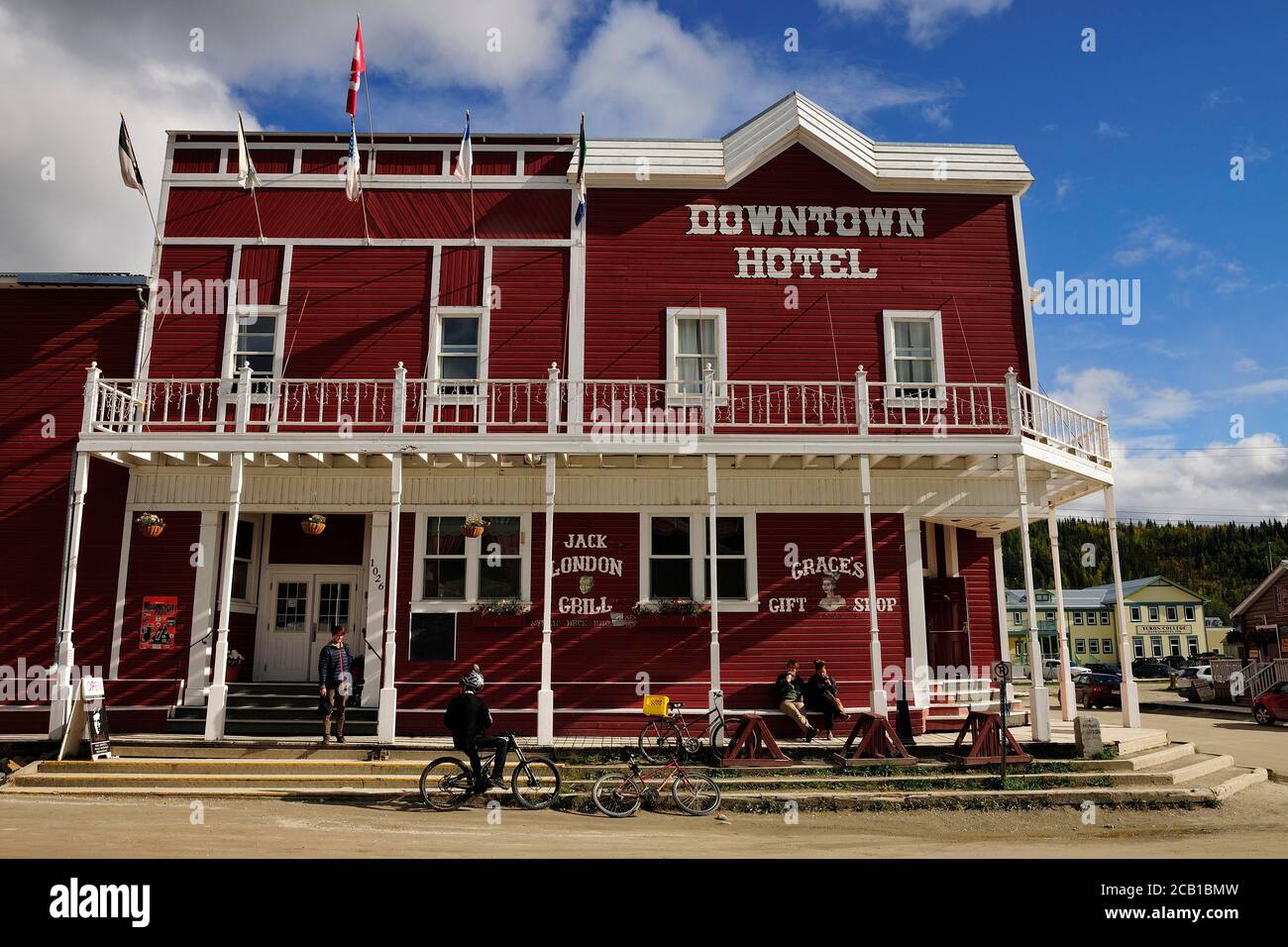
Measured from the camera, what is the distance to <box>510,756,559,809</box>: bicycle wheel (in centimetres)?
1157

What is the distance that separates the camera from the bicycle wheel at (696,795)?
451 inches

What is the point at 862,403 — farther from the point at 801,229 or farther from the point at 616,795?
the point at 616,795

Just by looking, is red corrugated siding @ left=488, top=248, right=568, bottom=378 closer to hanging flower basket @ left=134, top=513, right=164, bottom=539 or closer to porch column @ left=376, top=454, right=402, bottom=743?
porch column @ left=376, top=454, right=402, bottom=743

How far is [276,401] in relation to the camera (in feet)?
50.4

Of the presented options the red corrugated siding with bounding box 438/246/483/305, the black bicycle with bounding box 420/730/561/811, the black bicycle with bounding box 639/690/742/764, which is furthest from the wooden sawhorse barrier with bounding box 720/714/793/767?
the red corrugated siding with bounding box 438/246/483/305

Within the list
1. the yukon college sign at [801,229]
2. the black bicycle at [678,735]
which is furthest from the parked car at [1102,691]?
the black bicycle at [678,735]

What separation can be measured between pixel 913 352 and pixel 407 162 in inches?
407

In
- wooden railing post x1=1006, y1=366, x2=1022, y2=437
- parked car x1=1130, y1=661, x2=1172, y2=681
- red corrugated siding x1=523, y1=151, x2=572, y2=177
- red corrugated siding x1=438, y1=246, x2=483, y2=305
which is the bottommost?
parked car x1=1130, y1=661, x2=1172, y2=681

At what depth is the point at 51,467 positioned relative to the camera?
16.2 meters

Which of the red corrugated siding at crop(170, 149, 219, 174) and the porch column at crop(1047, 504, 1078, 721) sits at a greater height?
the red corrugated siding at crop(170, 149, 219, 174)

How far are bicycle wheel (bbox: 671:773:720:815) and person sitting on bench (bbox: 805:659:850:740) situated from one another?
11.0ft

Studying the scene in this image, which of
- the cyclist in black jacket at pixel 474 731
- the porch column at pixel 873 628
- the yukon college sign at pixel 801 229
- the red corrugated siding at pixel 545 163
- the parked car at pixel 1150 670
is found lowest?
the parked car at pixel 1150 670

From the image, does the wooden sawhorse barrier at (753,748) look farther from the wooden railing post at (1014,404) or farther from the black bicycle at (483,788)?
the wooden railing post at (1014,404)

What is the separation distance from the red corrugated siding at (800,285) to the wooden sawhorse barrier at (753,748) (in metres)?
6.70
